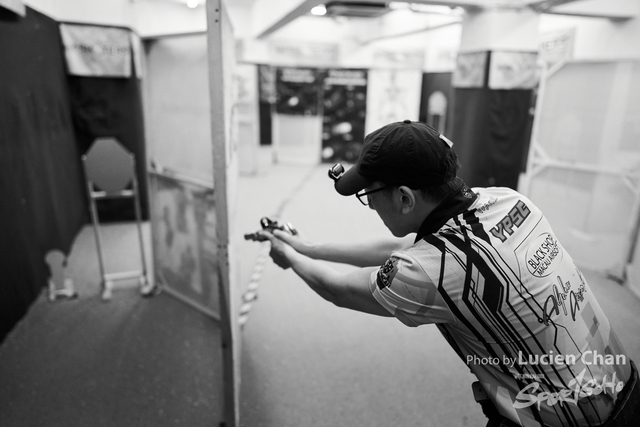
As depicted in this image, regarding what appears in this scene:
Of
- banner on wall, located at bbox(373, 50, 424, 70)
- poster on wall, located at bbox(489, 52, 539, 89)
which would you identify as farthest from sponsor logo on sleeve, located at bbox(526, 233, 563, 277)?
banner on wall, located at bbox(373, 50, 424, 70)

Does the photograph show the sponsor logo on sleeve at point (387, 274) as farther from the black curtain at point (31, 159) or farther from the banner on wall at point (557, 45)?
the banner on wall at point (557, 45)

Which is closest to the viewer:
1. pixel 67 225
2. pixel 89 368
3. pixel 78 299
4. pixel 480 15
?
pixel 89 368

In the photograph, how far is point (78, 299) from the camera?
11.3 feet

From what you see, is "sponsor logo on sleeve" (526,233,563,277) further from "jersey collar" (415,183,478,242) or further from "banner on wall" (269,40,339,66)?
"banner on wall" (269,40,339,66)

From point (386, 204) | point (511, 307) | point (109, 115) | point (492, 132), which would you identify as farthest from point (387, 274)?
point (109, 115)

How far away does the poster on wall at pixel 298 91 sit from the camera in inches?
355

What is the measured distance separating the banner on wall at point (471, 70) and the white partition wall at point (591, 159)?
27.3 inches

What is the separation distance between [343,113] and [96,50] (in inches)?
213

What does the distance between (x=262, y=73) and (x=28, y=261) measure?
6606 mm

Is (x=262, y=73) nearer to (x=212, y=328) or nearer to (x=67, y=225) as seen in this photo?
(x=67, y=225)

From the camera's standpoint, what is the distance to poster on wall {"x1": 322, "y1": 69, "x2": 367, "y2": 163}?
9.09 m

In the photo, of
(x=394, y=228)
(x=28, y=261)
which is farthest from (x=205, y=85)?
(x=394, y=228)

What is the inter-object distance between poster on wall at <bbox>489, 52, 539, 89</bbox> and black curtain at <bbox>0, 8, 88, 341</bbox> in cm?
437

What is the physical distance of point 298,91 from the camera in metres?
9.14
